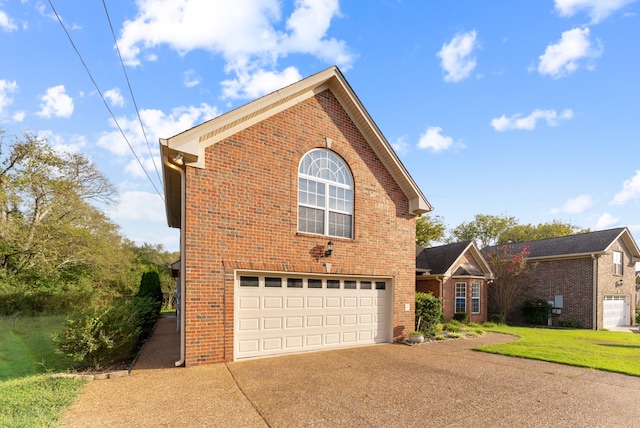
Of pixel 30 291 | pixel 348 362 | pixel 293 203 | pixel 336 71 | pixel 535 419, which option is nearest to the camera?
pixel 535 419

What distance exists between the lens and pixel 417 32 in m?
9.96

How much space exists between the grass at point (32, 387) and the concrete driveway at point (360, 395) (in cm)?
25

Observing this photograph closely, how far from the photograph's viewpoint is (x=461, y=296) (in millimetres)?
19281

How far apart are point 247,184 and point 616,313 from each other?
1006 inches

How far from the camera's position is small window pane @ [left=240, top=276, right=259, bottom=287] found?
9.06 metres

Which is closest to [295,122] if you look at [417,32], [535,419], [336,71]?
[336,71]

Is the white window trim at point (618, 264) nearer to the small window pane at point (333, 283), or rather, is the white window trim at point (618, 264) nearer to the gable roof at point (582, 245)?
the gable roof at point (582, 245)

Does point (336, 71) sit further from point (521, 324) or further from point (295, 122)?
point (521, 324)

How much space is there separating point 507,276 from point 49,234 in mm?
29081

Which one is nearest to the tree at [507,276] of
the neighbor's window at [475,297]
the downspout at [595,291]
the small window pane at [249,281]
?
the neighbor's window at [475,297]

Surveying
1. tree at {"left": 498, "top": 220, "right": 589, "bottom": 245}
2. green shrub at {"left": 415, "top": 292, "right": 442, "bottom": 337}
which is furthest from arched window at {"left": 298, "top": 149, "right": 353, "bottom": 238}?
tree at {"left": 498, "top": 220, "right": 589, "bottom": 245}

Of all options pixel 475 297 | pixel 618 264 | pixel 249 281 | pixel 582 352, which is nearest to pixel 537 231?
pixel 618 264

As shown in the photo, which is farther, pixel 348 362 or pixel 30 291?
pixel 30 291

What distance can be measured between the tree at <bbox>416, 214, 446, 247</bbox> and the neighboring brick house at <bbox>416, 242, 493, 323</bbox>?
667 inches
